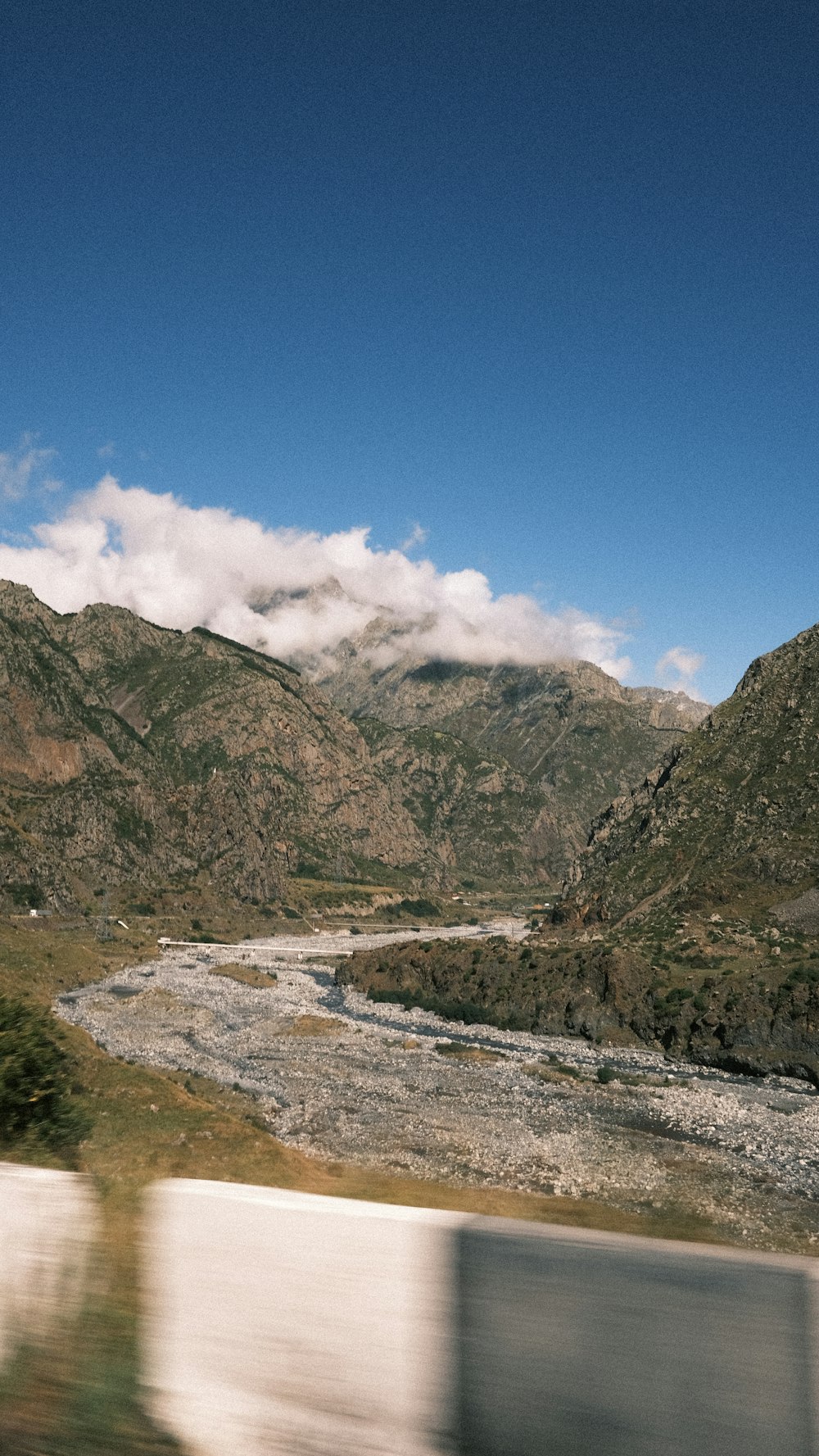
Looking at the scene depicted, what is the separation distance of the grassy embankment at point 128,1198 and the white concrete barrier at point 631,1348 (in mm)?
1791

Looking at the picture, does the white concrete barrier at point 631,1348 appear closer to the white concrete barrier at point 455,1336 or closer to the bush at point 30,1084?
the white concrete barrier at point 455,1336

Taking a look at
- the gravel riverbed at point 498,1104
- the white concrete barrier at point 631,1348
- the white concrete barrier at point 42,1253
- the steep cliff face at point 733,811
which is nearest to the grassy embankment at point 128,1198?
the white concrete barrier at point 42,1253

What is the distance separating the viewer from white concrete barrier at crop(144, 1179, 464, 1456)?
436cm

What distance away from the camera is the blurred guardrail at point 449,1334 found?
3861mm

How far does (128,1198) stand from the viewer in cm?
538

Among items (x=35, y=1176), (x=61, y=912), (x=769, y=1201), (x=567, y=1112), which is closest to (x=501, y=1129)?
(x=567, y=1112)

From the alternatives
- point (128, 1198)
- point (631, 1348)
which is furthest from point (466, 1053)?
point (631, 1348)

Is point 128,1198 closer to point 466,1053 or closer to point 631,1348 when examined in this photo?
point 631,1348

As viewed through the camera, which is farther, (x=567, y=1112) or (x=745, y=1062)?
(x=745, y=1062)

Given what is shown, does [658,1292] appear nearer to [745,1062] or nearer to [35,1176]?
[35,1176]

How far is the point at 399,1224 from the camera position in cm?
450

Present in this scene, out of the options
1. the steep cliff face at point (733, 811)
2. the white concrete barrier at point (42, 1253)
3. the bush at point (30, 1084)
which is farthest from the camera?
the steep cliff face at point (733, 811)

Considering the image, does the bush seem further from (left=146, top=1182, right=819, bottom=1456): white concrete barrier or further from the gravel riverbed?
the gravel riverbed

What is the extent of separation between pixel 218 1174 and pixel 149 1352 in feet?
58.7
